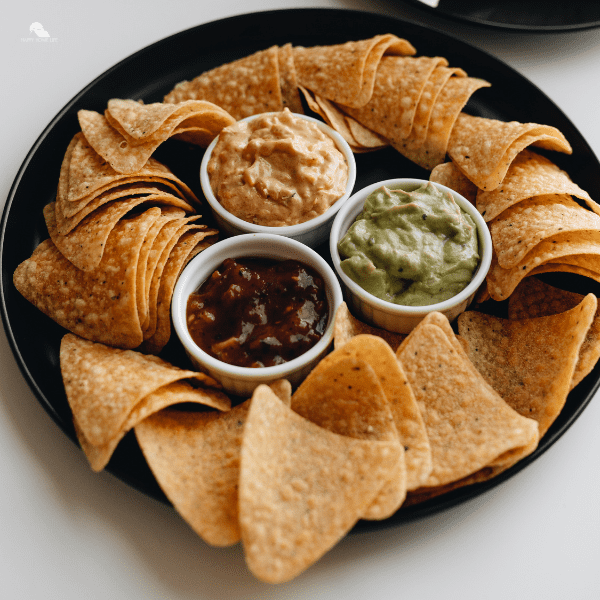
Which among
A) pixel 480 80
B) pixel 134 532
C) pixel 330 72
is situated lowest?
pixel 134 532

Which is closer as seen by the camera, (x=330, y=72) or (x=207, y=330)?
(x=207, y=330)

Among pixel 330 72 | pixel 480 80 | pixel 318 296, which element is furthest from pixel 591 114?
pixel 318 296

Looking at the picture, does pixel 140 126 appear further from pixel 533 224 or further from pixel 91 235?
pixel 533 224

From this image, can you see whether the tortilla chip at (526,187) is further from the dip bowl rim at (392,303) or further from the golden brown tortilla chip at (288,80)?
the golden brown tortilla chip at (288,80)

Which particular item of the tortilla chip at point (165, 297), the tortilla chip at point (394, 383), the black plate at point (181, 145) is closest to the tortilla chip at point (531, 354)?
the black plate at point (181, 145)

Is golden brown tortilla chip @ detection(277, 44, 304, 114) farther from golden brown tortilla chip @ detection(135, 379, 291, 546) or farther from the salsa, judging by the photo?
golden brown tortilla chip @ detection(135, 379, 291, 546)

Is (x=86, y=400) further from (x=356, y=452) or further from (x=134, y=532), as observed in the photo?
(x=356, y=452)

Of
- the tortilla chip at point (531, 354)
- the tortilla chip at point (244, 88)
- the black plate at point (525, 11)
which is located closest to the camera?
the tortilla chip at point (531, 354)
